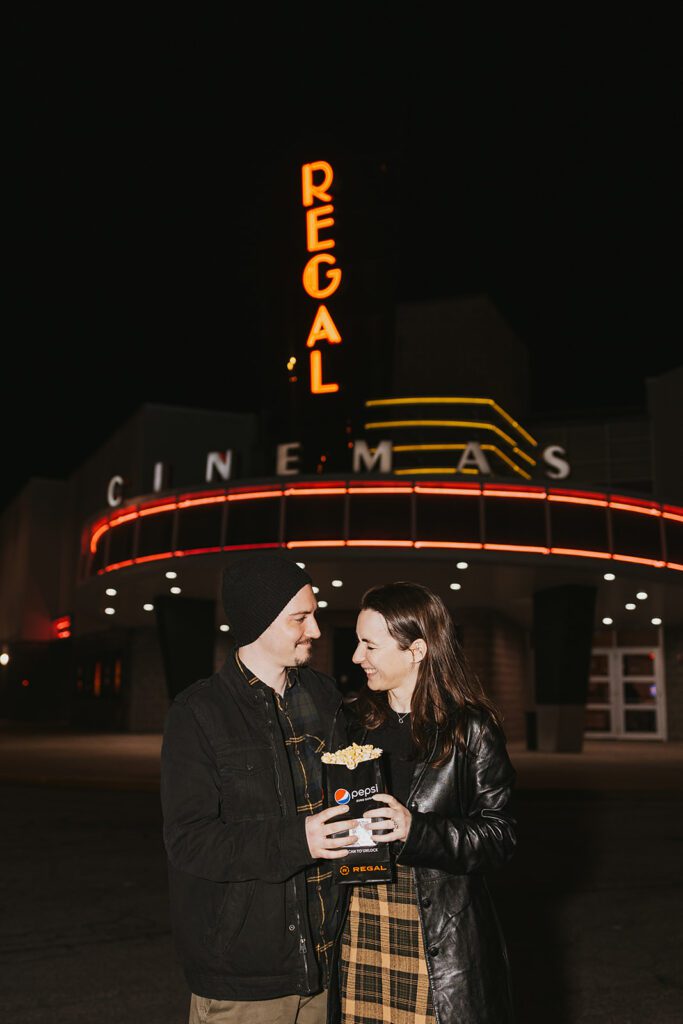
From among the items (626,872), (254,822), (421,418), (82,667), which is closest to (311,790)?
→ (254,822)

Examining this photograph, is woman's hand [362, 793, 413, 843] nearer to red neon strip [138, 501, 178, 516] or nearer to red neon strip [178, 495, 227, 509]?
red neon strip [178, 495, 227, 509]

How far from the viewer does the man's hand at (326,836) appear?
2.45 meters

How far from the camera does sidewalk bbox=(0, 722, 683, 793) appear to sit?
50.3 feet

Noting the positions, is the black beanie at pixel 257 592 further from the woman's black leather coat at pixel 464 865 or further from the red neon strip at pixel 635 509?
the red neon strip at pixel 635 509

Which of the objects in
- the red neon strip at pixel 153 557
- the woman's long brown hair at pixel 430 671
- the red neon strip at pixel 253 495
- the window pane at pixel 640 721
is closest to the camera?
the woman's long brown hair at pixel 430 671

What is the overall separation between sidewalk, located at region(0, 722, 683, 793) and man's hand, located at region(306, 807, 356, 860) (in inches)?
512

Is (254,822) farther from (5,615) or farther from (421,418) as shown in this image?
(5,615)

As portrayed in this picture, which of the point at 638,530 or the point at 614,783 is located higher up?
the point at 638,530

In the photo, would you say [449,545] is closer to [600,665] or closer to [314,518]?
[314,518]

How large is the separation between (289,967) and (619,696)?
31.8 m

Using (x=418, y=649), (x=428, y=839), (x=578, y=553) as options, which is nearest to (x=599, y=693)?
(x=578, y=553)

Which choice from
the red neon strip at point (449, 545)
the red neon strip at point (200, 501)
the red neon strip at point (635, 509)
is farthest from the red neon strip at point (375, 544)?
the red neon strip at point (635, 509)

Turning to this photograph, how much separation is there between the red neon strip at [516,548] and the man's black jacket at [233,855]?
19.9 m

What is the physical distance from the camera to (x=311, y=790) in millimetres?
2762
